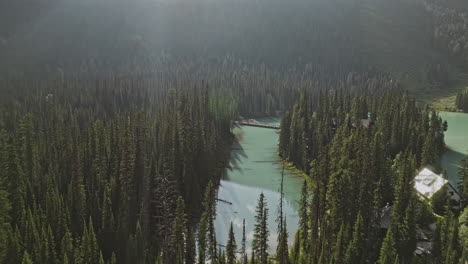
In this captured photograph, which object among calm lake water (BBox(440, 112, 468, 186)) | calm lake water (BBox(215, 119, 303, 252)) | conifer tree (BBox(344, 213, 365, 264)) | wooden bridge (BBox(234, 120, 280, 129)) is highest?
conifer tree (BBox(344, 213, 365, 264))

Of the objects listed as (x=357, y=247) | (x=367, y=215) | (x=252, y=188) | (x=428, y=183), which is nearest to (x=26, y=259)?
(x=357, y=247)

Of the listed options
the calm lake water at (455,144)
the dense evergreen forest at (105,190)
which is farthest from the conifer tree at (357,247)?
the calm lake water at (455,144)

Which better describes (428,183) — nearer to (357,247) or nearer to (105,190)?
(357,247)

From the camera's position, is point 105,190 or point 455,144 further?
point 455,144

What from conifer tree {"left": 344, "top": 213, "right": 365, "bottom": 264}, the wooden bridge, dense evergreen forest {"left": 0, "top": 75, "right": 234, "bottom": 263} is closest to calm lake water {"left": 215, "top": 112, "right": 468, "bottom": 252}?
dense evergreen forest {"left": 0, "top": 75, "right": 234, "bottom": 263}

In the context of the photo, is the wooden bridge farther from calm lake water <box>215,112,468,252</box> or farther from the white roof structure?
the white roof structure
